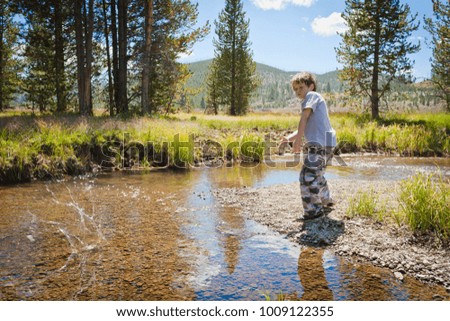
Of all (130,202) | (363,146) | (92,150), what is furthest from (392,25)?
(130,202)

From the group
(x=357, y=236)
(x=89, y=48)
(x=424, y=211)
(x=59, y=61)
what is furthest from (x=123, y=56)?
(x=424, y=211)

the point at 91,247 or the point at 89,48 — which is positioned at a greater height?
the point at 89,48

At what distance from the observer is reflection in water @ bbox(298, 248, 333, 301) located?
9.56 ft

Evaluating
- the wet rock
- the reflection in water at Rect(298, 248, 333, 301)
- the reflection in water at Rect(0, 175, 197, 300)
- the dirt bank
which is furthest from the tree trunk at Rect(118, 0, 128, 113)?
the wet rock

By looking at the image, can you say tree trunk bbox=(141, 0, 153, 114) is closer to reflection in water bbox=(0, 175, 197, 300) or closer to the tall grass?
reflection in water bbox=(0, 175, 197, 300)

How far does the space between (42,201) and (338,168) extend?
7.15 metres

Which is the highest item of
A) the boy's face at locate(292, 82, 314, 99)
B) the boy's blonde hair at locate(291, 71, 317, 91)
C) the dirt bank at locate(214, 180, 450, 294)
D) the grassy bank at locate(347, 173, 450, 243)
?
the boy's blonde hair at locate(291, 71, 317, 91)

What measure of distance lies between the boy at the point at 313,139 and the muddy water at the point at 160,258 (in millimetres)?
713

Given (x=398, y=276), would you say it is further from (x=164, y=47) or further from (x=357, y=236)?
(x=164, y=47)

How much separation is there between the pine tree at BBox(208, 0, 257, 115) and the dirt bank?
33.4m

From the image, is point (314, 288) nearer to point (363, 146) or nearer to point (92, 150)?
point (92, 150)

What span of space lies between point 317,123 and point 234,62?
35.7 metres

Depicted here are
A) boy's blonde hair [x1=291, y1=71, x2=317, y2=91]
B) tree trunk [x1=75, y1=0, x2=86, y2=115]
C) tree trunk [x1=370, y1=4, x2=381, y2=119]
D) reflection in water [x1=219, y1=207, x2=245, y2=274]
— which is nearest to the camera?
reflection in water [x1=219, y1=207, x2=245, y2=274]

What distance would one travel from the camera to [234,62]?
38.9m
